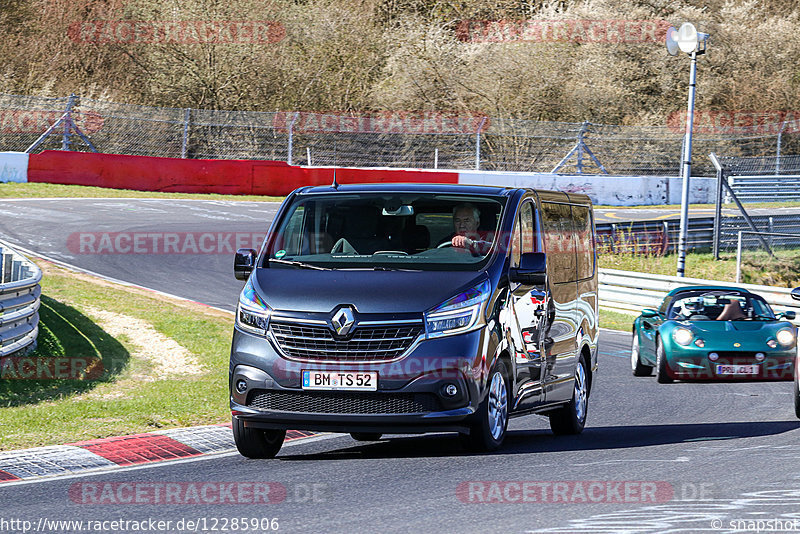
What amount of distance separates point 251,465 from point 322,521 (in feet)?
7.09

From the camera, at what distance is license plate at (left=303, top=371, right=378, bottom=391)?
26.3ft

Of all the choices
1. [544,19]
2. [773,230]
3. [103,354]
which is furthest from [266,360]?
[544,19]

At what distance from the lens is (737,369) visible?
48.1 ft

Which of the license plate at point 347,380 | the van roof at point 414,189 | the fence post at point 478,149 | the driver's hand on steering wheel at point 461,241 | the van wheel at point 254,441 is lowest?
the van wheel at point 254,441

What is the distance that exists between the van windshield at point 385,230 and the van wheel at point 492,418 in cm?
90

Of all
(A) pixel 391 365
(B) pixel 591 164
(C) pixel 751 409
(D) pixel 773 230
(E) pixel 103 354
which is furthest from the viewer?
(B) pixel 591 164

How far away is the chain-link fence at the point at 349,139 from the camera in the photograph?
34.5m

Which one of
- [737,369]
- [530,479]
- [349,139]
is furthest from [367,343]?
[349,139]

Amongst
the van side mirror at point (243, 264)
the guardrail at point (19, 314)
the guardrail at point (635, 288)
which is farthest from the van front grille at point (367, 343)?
the guardrail at point (635, 288)

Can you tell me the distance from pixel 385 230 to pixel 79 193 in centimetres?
2411

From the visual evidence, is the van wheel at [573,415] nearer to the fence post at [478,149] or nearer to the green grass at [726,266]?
the green grass at [726,266]

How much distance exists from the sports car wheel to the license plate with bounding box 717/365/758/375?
2.17 feet

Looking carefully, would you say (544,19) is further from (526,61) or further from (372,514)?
(372,514)

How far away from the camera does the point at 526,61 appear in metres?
44.4
